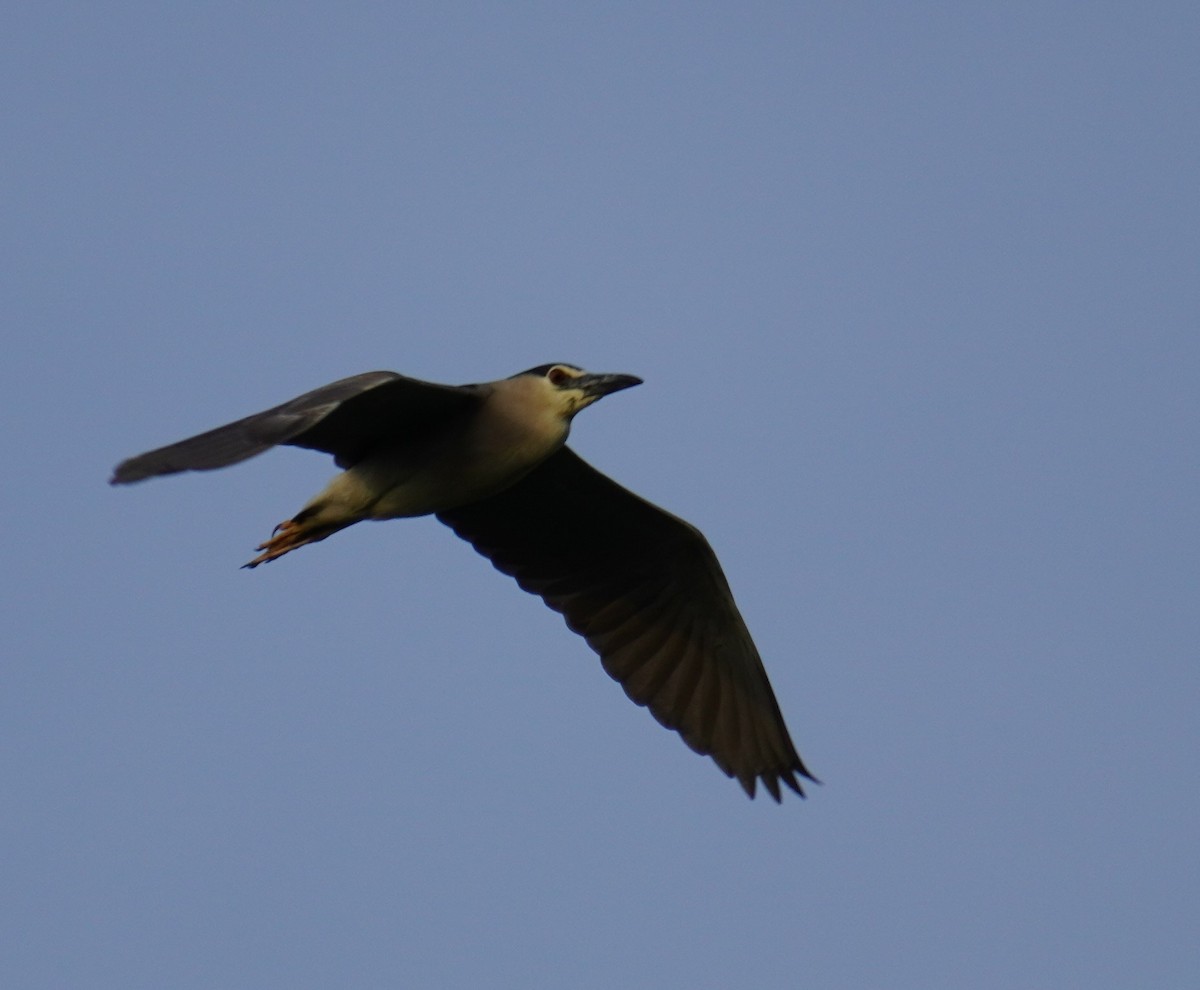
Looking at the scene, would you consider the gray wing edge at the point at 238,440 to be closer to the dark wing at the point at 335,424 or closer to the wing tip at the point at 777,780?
the dark wing at the point at 335,424

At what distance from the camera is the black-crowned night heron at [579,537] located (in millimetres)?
10438

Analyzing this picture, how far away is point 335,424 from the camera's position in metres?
10.2

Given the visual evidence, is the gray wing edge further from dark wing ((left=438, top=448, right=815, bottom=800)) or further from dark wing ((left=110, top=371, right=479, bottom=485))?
dark wing ((left=438, top=448, right=815, bottom=800))

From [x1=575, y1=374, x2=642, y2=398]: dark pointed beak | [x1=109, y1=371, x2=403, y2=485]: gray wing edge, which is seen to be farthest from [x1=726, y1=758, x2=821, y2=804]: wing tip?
[x1=109, y1=371, x2=403, y2=485]: gray wing edge

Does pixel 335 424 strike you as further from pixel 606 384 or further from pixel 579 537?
pixel 579 537

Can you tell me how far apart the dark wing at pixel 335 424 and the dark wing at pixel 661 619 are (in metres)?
1.78

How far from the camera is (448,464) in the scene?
10438mm

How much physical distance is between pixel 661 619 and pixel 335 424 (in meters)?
3.32

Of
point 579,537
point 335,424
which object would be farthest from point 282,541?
point 579,537

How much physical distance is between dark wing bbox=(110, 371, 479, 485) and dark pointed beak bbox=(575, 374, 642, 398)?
68 centimetres

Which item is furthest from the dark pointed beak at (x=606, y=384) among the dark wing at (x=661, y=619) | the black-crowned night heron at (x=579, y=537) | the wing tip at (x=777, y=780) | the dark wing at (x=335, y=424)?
the wing tip at (x=777, y=780)

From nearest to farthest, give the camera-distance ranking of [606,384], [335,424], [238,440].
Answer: [238,440] → [335,424] → [606,384]

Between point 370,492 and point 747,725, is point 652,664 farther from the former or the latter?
point 370,492

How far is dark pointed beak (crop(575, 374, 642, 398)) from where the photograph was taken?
34.4 feet
